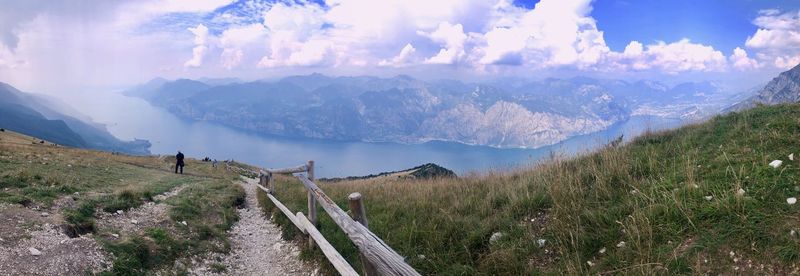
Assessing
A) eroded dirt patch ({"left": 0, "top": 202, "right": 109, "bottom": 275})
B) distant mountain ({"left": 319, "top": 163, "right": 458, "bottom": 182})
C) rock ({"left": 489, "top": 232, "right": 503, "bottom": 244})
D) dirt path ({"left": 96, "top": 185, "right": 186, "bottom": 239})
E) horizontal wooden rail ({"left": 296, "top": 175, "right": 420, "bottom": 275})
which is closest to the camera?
horizontal wooden rail ({"left": 296, "top": 175, "right": 420, "bottom": 275})

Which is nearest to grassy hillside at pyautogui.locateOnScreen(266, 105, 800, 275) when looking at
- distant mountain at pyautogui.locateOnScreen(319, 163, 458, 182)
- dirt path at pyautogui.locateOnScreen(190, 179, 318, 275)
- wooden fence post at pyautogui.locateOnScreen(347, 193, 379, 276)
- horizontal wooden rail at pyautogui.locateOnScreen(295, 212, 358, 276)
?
horizontal wooden rail at pyautogui.locateOnScreen(295, 212, 358, 276)

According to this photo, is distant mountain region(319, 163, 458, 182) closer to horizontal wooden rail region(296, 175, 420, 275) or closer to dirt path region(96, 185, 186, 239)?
dirt path region(96, 185, 186, 239)

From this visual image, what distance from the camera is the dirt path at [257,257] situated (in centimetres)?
761

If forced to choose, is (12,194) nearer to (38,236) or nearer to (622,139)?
(38,236)

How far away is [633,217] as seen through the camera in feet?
15.9

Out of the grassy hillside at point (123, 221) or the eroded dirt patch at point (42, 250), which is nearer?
the eroded dirt patch at point (42, 250)

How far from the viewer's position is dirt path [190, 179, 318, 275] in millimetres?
7605

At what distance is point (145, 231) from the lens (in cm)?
812

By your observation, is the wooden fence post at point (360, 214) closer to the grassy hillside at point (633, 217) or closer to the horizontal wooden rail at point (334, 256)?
the horizontal wooden rail at point (334, 256)

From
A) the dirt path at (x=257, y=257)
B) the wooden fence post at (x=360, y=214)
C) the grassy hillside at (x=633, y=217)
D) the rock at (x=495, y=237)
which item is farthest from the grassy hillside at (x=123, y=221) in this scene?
the rock at (x=495, y=237)

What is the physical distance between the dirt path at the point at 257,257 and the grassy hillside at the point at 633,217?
103 centimetres

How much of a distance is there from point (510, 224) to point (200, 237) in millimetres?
7045

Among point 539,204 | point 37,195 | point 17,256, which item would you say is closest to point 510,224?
point 539,204

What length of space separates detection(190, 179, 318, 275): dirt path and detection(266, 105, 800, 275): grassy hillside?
40.5 inches
